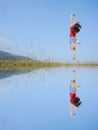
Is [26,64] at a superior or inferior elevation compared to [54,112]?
superior

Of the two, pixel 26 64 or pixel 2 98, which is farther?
pixel 26 64

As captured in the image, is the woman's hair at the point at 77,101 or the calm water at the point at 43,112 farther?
the woman's hair at the point at 77,101

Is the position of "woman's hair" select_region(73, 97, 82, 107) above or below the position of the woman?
below

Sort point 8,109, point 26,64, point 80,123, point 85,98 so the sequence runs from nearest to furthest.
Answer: point 80,123
point 8,109
point 85,98
point 26,64

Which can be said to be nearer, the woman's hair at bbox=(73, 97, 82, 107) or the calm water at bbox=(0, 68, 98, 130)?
the calm water at bbox=(0, 68, 98, 130)

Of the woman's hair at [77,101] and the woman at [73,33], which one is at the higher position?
the woman at [73,33]

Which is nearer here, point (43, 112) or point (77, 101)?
point (43, 112)

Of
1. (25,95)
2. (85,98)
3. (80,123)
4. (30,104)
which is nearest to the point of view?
(80,123)

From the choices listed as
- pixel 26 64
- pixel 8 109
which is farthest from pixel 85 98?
pixel 26 64

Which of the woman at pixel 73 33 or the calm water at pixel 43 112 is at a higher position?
the woman at pixel 73 33

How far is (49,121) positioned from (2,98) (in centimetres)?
217

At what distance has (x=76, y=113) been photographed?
14.1ft

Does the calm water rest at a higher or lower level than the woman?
lower

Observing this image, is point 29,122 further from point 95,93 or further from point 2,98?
point 95,93
